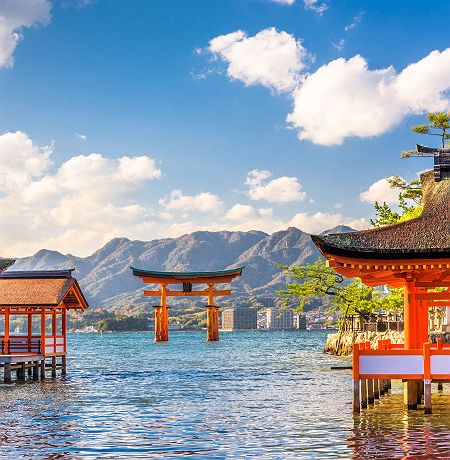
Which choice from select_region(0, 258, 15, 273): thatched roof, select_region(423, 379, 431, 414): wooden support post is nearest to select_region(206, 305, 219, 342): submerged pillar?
select_region(0, 258, 15, 273): thatched roof

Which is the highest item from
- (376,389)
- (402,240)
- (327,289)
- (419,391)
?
(402,240)

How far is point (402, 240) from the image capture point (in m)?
22.4

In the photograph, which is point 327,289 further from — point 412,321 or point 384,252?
point 384,252

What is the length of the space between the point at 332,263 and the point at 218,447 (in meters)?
6.55

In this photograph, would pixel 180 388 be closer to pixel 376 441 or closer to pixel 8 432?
pixel 8 432

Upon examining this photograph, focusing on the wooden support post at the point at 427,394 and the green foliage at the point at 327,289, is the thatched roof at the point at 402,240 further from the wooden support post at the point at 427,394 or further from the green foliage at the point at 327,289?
the green foliage at the point at 327,289

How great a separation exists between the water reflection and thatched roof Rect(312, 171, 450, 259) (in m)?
4.34

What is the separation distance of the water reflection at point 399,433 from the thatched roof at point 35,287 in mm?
18385

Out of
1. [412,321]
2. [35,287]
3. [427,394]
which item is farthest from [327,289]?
[427,394]

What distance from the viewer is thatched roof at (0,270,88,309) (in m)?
38.7

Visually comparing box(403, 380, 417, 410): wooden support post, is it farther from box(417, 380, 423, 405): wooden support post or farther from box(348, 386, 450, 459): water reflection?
box(417, 380, 423, 405): wooden support post

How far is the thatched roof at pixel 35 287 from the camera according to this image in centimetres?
3872

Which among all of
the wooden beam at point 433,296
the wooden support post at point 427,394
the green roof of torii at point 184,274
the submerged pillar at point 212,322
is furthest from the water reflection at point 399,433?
the submerged pillar at point 212,322

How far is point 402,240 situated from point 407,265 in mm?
686
